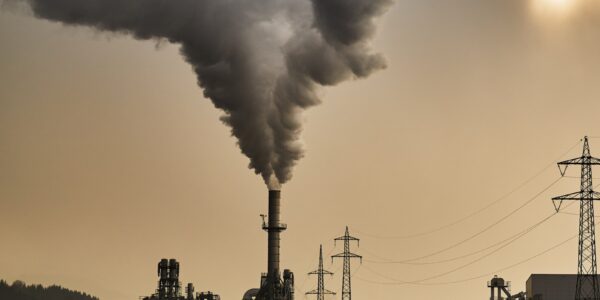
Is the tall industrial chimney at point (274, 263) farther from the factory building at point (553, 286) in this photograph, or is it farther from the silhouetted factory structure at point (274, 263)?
the factory building at point (553, 286)

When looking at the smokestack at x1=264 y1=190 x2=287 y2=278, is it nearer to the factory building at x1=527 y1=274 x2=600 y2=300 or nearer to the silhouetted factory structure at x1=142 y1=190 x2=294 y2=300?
the silhouetted factory structure at x1=142 y1=190 x2=294 y2=300

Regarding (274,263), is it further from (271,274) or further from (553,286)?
(553,286)

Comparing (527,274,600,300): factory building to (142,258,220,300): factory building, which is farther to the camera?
(527,274,600,300): factory building

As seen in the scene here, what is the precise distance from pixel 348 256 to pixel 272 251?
74.4 feet

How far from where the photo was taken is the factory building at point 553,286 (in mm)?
152500

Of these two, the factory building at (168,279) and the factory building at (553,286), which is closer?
the factory building at (168,279)

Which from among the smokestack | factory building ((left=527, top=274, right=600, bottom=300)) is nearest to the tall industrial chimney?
the smokestack

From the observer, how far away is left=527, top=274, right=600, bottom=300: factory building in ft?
500

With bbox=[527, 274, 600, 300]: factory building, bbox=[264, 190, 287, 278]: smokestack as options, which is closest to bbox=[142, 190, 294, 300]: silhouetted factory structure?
bbox=[264, 190, 287, 278]: smokestack

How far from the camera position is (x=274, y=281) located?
119 meters

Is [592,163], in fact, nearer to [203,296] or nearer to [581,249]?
[581,249]

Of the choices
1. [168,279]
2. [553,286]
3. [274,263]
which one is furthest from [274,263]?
[553,286]

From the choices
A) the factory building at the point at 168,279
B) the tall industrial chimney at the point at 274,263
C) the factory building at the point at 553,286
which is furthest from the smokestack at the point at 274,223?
the factory building at the point at 553,286

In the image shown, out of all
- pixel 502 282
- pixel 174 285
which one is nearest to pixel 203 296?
pixel 174 285
